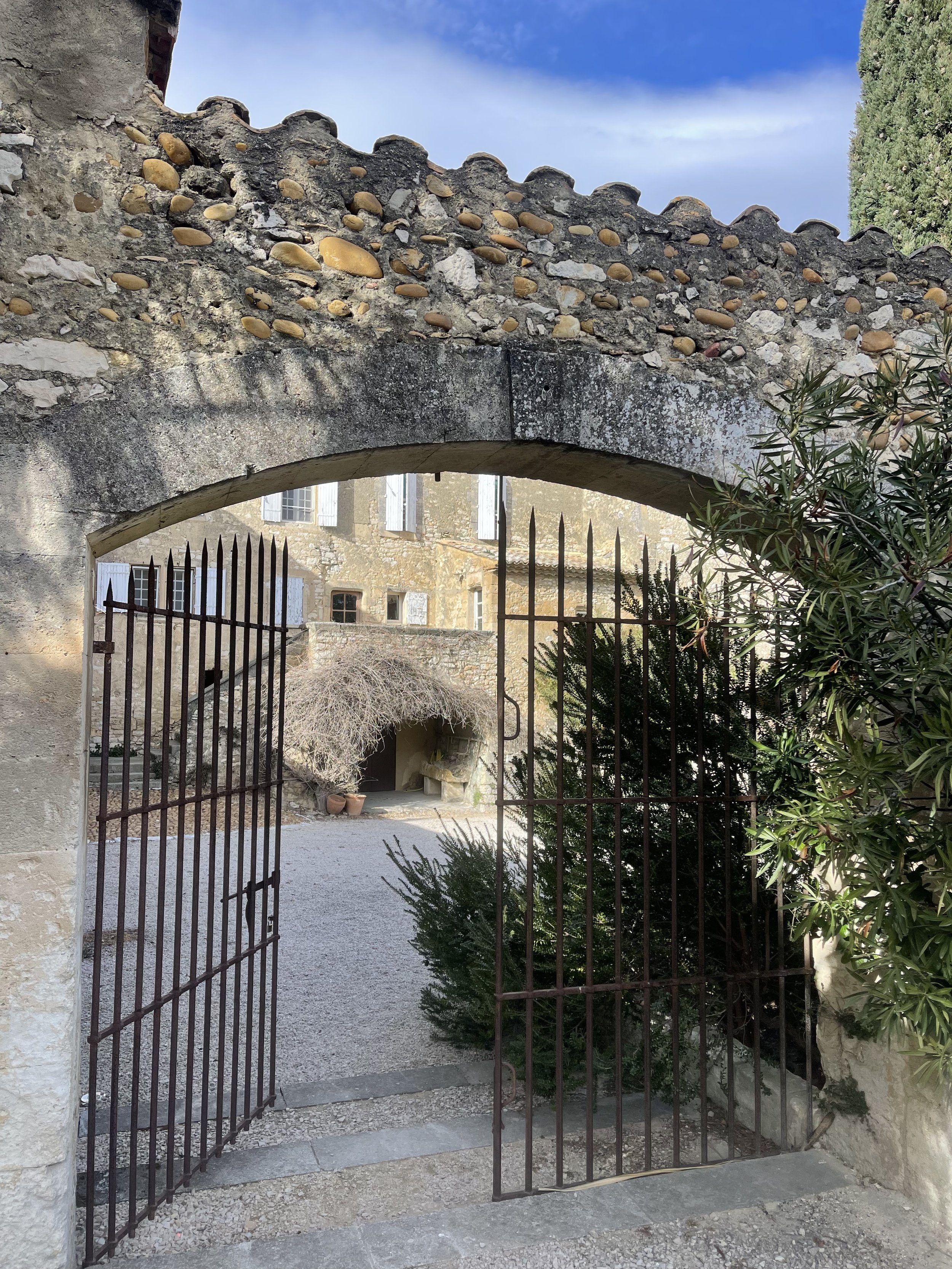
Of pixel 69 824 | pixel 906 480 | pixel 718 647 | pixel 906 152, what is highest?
pixel 906 152

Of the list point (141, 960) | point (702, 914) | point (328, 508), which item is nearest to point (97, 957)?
point (141, 960)

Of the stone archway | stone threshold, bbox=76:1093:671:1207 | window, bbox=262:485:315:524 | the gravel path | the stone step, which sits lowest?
the gravel path

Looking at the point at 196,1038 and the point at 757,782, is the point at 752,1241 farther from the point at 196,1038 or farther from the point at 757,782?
the point at 196,1038

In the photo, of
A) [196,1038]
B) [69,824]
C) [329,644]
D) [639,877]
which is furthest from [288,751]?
[69,824]

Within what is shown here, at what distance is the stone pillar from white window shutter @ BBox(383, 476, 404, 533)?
48.0ft

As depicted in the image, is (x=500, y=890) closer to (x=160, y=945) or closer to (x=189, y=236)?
(x=160, y=945)

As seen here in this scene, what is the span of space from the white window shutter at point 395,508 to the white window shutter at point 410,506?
2.8 inches

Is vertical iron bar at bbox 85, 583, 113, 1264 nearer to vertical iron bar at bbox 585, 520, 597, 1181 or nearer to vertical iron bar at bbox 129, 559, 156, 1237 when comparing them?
vertical iron bar at bbox 129, 559, 156, 1237

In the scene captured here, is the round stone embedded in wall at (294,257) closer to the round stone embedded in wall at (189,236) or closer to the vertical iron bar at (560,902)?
the round stone embedded in wall at (189,236)

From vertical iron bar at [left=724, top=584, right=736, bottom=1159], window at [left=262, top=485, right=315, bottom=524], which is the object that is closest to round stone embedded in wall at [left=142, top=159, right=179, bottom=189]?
vertical iron bar at [left=724, top=584, right=736, bottom=1159]

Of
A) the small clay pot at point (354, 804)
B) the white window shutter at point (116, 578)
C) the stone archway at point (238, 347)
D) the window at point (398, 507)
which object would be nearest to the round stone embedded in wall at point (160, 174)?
the stone archway at point (238, 347)

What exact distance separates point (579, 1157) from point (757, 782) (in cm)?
154

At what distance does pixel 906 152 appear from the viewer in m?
6.98

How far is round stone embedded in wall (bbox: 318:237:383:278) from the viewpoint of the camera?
2.71 meters
